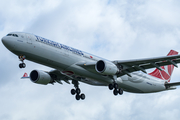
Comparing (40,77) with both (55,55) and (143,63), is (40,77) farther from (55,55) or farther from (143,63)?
(143,63)

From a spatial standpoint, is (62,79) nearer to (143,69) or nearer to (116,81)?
(116,81)

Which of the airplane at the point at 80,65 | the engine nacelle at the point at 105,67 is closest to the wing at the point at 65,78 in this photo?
the airplane at the point at 80,65

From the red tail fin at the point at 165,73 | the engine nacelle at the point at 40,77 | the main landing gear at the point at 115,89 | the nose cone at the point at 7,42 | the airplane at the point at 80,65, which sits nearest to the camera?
the nose cone at the point at 7,42

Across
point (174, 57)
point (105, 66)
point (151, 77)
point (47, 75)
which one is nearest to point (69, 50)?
point (105, 66)

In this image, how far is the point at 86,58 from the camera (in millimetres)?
34781

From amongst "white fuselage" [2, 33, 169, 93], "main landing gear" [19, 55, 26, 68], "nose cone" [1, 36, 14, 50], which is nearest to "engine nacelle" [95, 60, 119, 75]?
"white fuselage" [2, 33, 169, 93]

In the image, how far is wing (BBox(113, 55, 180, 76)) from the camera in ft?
109

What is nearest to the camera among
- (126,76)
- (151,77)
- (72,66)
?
(72,66)

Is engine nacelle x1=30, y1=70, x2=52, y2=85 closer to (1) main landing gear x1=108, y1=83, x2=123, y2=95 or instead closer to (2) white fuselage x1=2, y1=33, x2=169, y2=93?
(2) white fuselage x1=2, y1=33, x2=169, y2=93

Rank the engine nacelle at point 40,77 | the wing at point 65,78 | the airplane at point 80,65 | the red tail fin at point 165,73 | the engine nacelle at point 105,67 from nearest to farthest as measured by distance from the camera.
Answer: the airplane at point 80,65
the engine nacelle at point 105,67
the wing at point 65,78
the engine nacelle at point 40,77
the red tail fin at point 165,73

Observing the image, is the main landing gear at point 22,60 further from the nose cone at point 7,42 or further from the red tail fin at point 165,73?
the red tail fin at point 165,73

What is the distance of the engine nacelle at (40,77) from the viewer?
38094mm

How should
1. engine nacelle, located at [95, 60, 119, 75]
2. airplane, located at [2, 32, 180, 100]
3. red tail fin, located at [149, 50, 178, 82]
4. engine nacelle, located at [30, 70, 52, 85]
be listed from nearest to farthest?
airplane, located at [2, 32, 180, 100] < engine nacelle, located at [95, 60, 119, 75] < engine nacelle, located at [30, 70, 52, 85] < red tail fin, located at [149, 50, 178, 82]

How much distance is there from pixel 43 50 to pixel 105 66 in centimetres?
656
